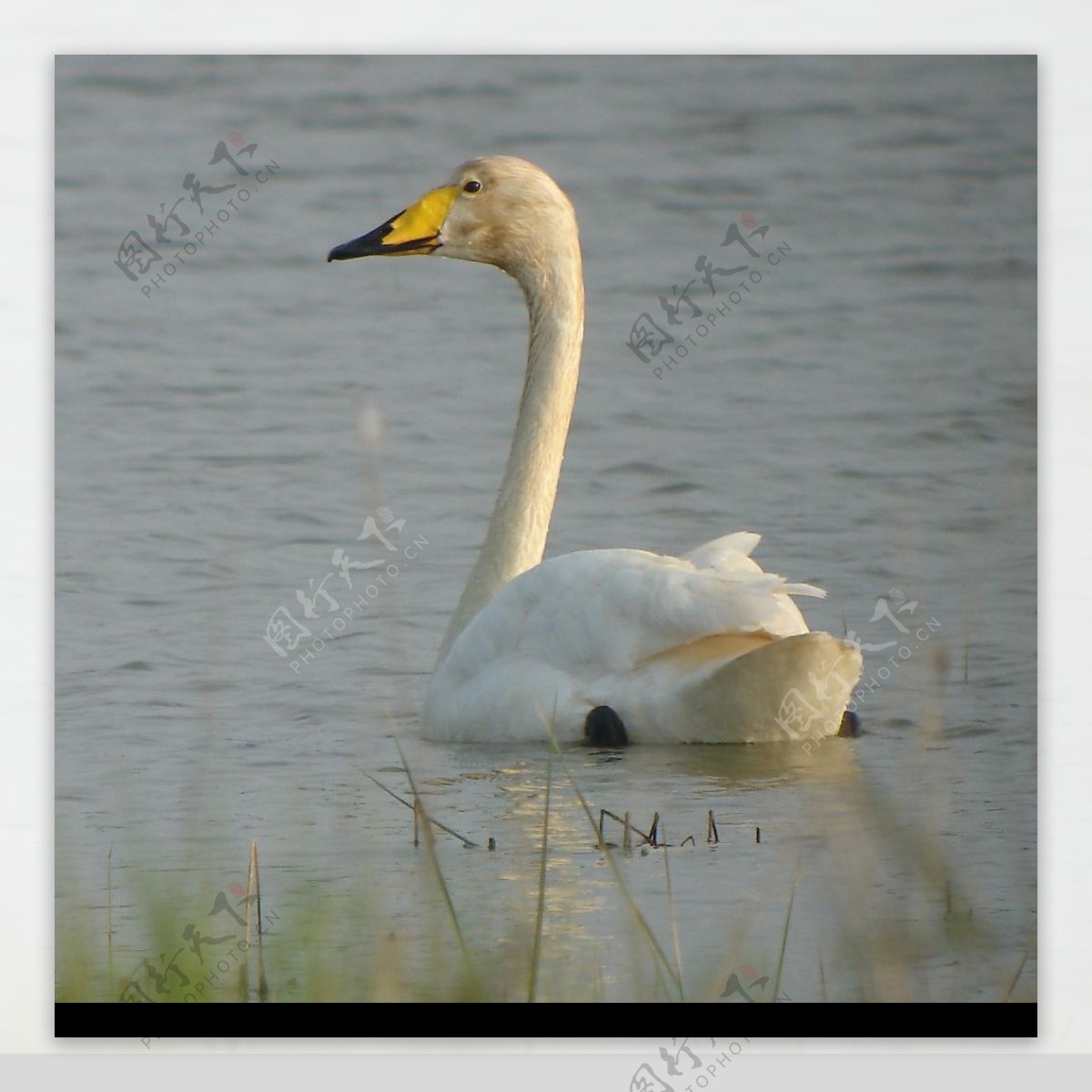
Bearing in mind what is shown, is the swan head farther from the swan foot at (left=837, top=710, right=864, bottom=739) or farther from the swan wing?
the swan foot at (left=837, top=710, right=864, bottom=739)

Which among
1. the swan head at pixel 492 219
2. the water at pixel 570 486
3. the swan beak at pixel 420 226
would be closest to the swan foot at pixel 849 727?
the water at pixel 570 486

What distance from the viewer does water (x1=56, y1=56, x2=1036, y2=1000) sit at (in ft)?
21.2

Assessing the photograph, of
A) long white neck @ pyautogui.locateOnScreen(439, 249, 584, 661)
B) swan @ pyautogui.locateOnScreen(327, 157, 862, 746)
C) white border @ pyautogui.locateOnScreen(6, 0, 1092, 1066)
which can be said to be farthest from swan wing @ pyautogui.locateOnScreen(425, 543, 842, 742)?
white border @ pyautogui.locateOnScreen(6, 0, 1092, 1066)

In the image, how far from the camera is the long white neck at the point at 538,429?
24.8 ft

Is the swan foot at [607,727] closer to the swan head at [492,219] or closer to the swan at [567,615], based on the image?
the swan at [567,615]

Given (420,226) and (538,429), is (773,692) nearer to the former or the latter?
(538,429)

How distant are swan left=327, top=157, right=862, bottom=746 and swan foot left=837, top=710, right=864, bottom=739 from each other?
A: 3.5 inches

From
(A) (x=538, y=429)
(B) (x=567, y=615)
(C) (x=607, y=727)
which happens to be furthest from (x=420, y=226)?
(C) (x=607, y=727)

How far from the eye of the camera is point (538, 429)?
759cm

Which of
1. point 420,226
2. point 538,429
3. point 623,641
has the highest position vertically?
point 420,226

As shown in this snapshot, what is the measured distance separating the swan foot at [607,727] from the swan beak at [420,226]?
1.30 metres

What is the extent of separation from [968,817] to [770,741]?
1.60ft

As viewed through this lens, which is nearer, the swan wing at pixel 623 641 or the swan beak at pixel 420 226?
the swan wing at pixel 623 641

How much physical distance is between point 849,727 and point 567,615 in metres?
0.71
